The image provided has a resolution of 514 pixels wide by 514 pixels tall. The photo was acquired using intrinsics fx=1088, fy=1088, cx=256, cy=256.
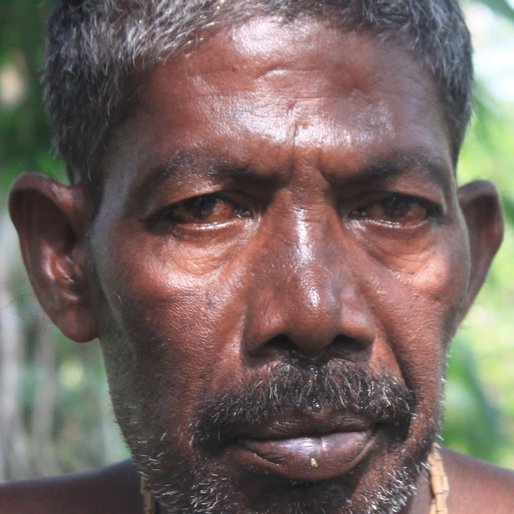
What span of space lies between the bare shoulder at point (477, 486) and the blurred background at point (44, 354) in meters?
1.08

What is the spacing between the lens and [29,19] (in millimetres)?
3561

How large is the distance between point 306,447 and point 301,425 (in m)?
0.04

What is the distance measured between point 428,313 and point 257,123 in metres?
0.54

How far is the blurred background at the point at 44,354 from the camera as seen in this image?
147 inches

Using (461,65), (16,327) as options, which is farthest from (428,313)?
(16,327)

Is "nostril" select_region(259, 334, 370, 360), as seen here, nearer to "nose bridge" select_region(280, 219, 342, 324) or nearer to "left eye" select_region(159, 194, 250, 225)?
"nose bridge" select_region(280, 219, 342, 324)

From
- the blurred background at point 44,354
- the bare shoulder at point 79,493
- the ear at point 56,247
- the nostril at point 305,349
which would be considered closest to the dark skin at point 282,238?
the nostril at point 305,349

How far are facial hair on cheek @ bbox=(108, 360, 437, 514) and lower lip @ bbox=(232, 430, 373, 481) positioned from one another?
1.7 inches

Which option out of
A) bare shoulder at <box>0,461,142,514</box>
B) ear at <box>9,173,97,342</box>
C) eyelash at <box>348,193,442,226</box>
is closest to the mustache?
eyelash at <box>348,193,442,226</box>

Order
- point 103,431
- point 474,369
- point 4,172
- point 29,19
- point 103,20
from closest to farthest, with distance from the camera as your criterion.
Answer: point 103,20
point 29,19
point 4,172
point 103,431
point 474,369

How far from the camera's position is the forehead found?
2197 mm

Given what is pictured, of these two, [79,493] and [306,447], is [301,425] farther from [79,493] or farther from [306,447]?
[79,493]

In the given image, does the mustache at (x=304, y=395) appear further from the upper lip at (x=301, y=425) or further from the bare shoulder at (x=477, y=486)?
the bare shoulder at (x=477, y=486)

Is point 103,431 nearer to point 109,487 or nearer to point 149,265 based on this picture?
point 109,487
